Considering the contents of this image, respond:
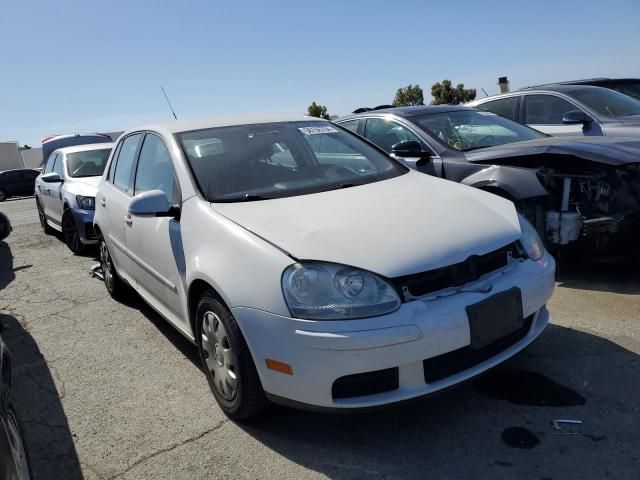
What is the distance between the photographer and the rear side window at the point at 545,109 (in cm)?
662

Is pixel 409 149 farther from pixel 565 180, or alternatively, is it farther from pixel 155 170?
pixel 155 170

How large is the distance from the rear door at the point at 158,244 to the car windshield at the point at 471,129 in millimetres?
2853

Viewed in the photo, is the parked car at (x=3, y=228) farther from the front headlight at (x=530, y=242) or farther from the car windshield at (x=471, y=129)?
the front headlight at (x=530, y=242)

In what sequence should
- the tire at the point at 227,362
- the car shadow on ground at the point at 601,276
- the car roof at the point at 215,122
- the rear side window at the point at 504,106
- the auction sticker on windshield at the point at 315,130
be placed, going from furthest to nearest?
the rear side window at the point at 504,106, the car shadow on ground at the point at 601,276, the auction sticker on windshield at the point at 315,130, the car roof at the point at 215,122, the tire at the point at 227,362

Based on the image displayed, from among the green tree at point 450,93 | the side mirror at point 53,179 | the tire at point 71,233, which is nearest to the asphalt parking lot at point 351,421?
the tire at point 71,233

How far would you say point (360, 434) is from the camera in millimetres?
2613

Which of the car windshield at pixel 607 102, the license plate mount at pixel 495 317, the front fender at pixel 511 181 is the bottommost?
the license plate mount at pixel 495 317

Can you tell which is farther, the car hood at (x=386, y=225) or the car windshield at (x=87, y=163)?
the car windshield at (x=87, y=163)

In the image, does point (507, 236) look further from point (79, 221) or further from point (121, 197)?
point (79, 221)

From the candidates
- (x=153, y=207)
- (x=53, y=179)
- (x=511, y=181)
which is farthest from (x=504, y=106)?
(x=53, y=179)

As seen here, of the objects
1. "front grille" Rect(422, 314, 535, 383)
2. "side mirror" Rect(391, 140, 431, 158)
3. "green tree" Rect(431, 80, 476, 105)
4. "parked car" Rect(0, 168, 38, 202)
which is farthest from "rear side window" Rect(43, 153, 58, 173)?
"green tree" Rect(431, 80, 476, 105)

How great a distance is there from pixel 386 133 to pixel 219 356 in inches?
145

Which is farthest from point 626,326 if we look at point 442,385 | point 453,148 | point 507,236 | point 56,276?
point 56,276

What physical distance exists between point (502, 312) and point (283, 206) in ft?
4.12
